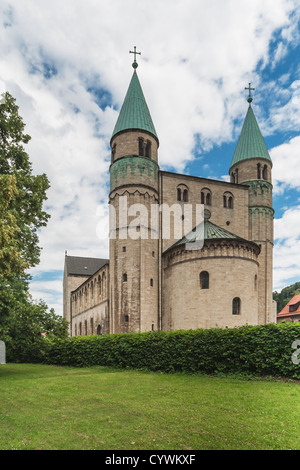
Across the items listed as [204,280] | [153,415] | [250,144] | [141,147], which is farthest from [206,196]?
[153,415]

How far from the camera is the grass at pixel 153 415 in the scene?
7.46m

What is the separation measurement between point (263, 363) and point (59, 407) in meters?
8.66

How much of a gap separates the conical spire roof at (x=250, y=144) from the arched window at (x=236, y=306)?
18.7 metres

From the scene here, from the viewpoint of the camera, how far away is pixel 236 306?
1114 inches

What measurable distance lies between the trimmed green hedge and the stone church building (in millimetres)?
7698

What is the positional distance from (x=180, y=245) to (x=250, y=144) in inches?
701

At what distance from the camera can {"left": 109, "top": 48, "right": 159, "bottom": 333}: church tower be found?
3119cm

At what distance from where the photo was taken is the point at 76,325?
2194 inches

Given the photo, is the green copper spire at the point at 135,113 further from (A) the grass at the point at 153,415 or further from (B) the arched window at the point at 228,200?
(A) the grass at the point at 153,415

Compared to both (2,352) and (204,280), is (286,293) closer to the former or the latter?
(204,280)

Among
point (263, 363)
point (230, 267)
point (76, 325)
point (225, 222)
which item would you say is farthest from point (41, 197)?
point (76, 325)

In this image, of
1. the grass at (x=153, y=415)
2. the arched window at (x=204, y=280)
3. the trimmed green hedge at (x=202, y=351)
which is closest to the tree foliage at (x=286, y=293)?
the arched window at (x=204, y=280)

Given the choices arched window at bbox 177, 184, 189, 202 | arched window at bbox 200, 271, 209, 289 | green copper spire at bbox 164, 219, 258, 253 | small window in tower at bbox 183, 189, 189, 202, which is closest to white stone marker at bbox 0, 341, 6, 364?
arched window at bbox 200, 271, 209, 289
